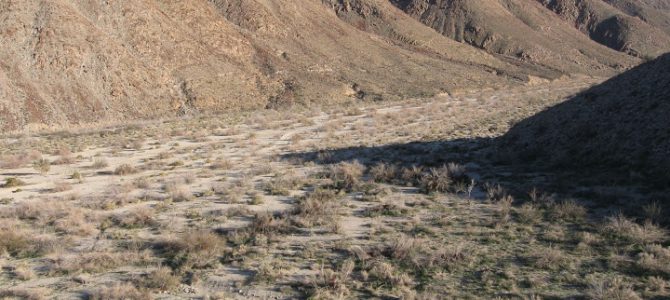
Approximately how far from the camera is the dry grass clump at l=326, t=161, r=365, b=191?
13.8 metres

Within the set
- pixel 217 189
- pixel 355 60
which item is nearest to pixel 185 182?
pixel 217 189

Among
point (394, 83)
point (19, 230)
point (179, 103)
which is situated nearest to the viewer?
point (19, 230)

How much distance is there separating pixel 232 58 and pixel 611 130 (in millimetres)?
44490

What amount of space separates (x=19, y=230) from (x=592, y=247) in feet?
38.4

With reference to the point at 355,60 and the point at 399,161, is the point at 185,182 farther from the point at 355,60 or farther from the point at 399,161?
the point at 355,60

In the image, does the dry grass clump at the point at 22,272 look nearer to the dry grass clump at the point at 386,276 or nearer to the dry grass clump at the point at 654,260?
the dry grass clump at the point at 386,276

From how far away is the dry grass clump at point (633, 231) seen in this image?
8336mm

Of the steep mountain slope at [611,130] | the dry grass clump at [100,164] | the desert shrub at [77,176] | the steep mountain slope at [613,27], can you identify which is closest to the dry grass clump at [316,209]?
the steep mountain slope at [611,130]

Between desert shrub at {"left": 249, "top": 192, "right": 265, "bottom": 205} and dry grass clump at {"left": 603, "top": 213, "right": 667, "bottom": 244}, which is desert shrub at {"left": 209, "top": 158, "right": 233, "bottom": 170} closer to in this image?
desert shrub at {"left": 249, "top": 192, "right": 265, "bottom": 205}

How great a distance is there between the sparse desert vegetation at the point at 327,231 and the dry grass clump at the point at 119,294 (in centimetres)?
2

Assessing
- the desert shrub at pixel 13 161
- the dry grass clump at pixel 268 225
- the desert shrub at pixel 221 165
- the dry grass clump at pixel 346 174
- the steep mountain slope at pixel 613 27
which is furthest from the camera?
the steep mountain slope at pixel 613 27

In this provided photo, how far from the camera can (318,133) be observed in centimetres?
2706

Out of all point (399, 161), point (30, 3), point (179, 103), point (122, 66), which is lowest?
point (399, 161)

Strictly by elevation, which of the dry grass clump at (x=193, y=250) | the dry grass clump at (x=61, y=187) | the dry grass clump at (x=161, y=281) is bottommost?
the dry grass clump at (x=161, y=281)
